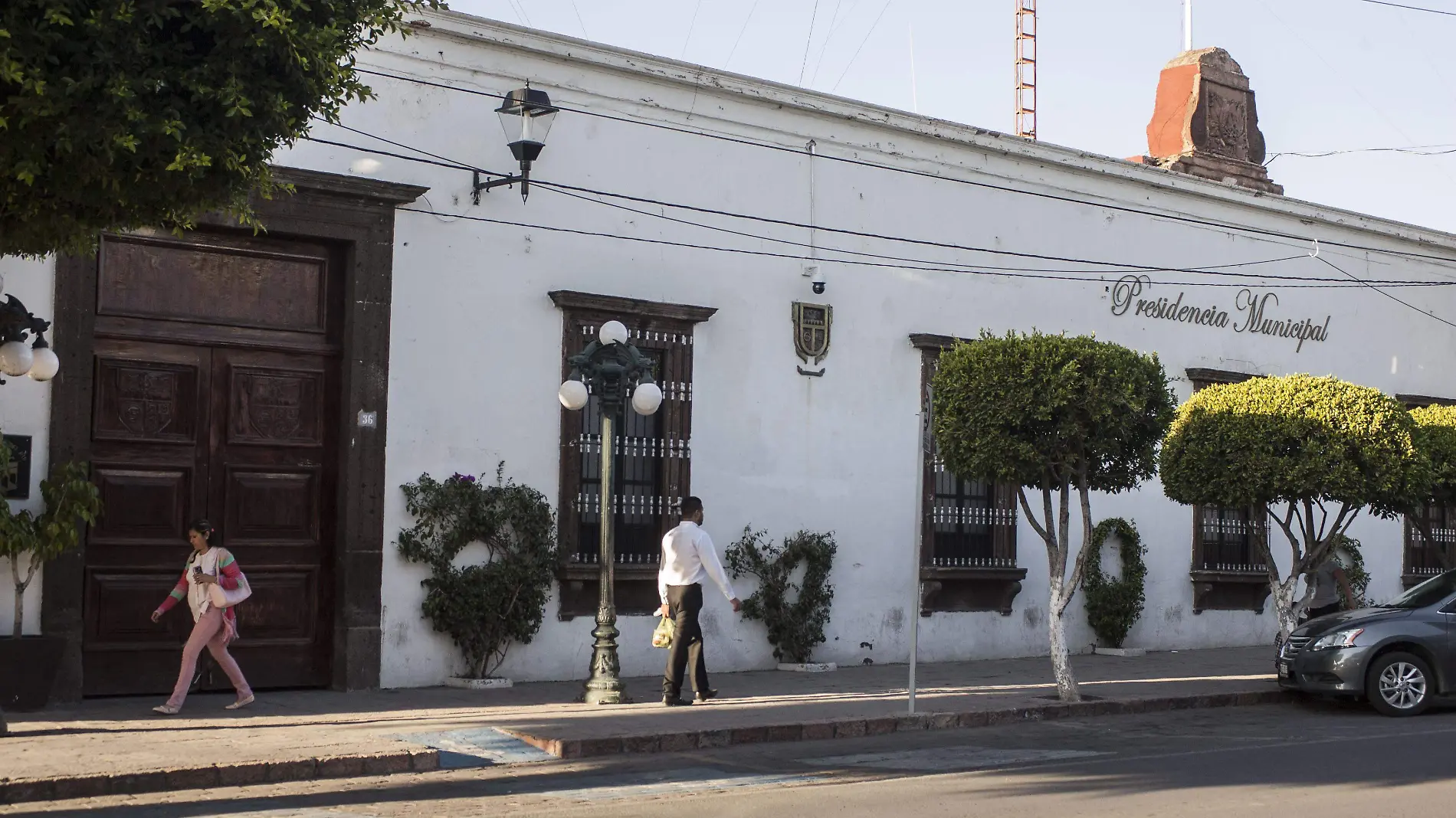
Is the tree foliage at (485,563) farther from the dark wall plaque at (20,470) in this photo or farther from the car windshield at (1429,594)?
the car windshield at (1429,594)

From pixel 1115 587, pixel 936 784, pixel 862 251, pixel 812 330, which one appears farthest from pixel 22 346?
→ pixel 1115 587

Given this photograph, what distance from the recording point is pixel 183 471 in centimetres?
1373

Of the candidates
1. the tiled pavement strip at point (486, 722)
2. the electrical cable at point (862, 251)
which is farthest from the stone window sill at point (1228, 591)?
the electrical cable at point (862, 251)

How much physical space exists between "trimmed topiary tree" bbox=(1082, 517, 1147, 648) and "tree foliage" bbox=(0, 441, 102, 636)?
456 inches

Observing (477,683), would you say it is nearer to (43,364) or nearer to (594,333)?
(594,333)

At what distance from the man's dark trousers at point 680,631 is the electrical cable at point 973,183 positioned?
4.96 metres

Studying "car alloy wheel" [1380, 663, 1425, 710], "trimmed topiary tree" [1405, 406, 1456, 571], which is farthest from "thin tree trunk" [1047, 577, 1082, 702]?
"trimmed topiary tree" [1405, 406, 1456, 571]

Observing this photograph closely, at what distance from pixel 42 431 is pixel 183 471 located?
4.00 ft

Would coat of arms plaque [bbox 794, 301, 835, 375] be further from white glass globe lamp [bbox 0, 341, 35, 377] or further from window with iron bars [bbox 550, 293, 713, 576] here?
white glass globe lamp [bbox 0, 341, 35, 377]

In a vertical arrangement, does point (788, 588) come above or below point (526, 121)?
below

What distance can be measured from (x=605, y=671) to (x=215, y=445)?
3.85 m

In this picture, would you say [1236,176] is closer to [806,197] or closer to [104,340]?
[806,197]

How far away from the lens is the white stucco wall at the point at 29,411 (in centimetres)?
1264

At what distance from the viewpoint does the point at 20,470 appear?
12688 mm
